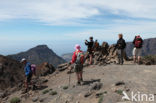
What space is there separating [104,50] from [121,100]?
19754 millimetres

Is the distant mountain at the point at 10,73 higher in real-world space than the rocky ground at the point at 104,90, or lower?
lower

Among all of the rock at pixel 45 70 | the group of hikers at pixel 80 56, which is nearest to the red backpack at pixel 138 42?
the group of hikers at pixel 80 56

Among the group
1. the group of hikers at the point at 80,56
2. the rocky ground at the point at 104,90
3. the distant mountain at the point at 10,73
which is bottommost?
the distant mountain at the point at 10,73

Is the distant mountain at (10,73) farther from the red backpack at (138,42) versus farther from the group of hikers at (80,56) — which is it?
the red backpack at (138,42)

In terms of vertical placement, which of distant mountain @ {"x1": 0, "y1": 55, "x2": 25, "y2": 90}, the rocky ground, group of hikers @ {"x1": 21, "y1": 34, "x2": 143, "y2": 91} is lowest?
distant mountain @ {"x1": 0, "y1": 55, "x2": 25, "y2": 90}

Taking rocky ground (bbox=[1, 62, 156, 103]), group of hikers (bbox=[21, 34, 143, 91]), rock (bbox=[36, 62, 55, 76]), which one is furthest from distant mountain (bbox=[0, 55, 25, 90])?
group of hikers (bbox=[21, 34, 143, 91])

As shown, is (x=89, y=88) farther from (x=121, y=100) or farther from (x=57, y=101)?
(x=121, y=100)

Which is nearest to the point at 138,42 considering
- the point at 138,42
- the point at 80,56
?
the point at 138,42

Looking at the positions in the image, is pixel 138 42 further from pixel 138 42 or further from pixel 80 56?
pixel 80 56

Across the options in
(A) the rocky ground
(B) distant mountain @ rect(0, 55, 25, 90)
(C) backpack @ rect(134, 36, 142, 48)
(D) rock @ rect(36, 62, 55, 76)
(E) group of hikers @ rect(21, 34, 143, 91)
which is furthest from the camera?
(B) distant mountain @ rect(0, 55, 25, 90)

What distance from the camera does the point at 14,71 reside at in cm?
3847

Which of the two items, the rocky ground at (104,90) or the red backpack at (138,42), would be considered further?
the red backpack at (138,42)

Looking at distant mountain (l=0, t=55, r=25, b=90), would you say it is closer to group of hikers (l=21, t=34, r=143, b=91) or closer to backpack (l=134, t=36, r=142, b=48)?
group of hikers (l=21, t=34, r=143, b=91)

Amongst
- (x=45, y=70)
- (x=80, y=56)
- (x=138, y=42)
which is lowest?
(x=45, y=70)
